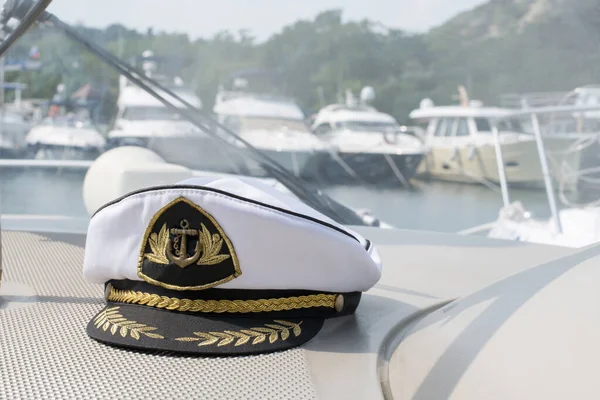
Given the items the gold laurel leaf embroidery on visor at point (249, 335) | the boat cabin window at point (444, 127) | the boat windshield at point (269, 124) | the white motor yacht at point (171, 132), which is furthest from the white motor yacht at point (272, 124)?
the gold laurel leaf embroidery on visor at point (249, 335)

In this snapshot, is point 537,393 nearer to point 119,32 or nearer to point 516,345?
point 516,345

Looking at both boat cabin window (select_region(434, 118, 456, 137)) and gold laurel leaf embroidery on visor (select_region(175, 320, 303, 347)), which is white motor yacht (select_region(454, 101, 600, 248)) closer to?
gold laurel leaf embroidery on visor (select_region(175, 320, 303, 347))

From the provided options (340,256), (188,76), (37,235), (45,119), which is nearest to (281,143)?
(188,76)

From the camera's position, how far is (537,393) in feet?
1.53

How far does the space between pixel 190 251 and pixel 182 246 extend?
0.01 m

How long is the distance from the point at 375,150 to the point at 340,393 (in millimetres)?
7340

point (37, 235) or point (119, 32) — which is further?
point (119, 32)

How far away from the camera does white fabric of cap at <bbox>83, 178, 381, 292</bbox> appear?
2.48 feet

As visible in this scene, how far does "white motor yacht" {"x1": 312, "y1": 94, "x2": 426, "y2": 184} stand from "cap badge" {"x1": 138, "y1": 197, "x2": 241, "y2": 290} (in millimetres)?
6156

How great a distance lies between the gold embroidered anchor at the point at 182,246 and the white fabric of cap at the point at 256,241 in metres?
0.03

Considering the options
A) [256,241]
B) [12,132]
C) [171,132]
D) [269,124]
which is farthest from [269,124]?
[256,241]

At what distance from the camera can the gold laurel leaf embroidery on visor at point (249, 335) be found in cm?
70

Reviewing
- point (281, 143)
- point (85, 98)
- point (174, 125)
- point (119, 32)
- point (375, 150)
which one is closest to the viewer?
point (174, 125)

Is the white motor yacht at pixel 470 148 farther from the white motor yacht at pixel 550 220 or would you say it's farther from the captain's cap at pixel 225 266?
the captain's cap at pixel 225 266
